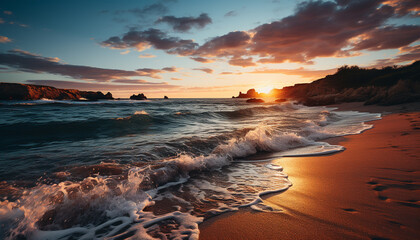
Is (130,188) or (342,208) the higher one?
(342,208)

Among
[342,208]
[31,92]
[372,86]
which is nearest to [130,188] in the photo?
[342,208]

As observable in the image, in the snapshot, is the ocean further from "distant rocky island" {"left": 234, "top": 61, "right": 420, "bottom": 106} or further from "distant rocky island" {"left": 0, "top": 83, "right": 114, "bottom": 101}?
"distant rocky island" {"left": 0, "top": 83, "right": 114, "bottom": 101}

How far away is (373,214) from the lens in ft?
6.21

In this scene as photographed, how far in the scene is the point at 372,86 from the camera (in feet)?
76.9

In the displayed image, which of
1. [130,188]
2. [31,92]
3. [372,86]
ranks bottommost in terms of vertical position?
[130,188]

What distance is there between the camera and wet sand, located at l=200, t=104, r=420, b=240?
1707 millimetres

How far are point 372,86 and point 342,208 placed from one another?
30238 millimetres

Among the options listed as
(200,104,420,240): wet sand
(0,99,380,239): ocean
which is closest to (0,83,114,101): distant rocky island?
(0,99,380,239): ocean

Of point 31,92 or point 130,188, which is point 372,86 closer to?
point 130,188

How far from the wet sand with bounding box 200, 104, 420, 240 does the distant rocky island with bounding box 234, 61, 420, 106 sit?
16.6m

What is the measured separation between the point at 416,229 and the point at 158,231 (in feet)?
8.37

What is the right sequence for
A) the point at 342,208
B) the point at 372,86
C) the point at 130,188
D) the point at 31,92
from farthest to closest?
1. the point at 31,92
2. the point at 372,86
3. the point at 130,188
4. the point at 342,208

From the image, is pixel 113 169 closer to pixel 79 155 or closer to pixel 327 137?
pixel 79 155

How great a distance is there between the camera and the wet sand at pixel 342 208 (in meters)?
1.71
